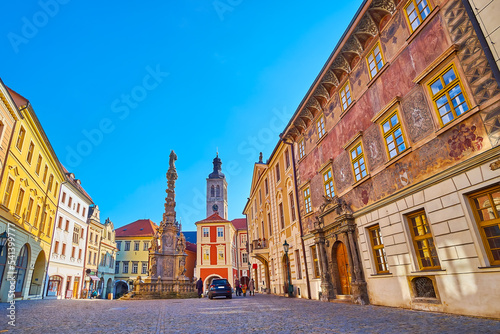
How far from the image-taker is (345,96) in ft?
48.3

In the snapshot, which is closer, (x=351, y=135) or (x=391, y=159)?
(x=391, y=159)

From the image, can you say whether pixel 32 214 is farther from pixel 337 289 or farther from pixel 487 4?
pixel 487 4

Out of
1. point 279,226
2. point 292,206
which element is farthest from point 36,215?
point 292,206

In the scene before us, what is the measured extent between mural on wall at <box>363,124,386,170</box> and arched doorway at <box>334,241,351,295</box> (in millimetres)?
4883

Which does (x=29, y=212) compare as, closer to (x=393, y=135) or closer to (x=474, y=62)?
(x=393, y=135)

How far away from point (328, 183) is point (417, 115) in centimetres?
723

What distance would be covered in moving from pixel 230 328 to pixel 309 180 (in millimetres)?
12448

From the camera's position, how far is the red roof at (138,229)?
2248 inches

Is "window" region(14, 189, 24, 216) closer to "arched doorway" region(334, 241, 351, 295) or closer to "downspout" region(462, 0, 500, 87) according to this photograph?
"arched doorway" region(334, 241, 351, 295)

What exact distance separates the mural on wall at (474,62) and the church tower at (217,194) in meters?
82.2

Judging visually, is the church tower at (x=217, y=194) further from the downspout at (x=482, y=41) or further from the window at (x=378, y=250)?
the downspout at (x=482, y=41)

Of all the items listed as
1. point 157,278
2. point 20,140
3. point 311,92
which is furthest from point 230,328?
point 157,278

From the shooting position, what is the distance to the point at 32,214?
74.5ft

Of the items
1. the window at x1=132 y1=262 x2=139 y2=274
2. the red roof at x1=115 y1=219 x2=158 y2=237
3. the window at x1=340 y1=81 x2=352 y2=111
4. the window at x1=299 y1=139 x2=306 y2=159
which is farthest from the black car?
the window at x1=132 y1=262 x2=139 y2=274
